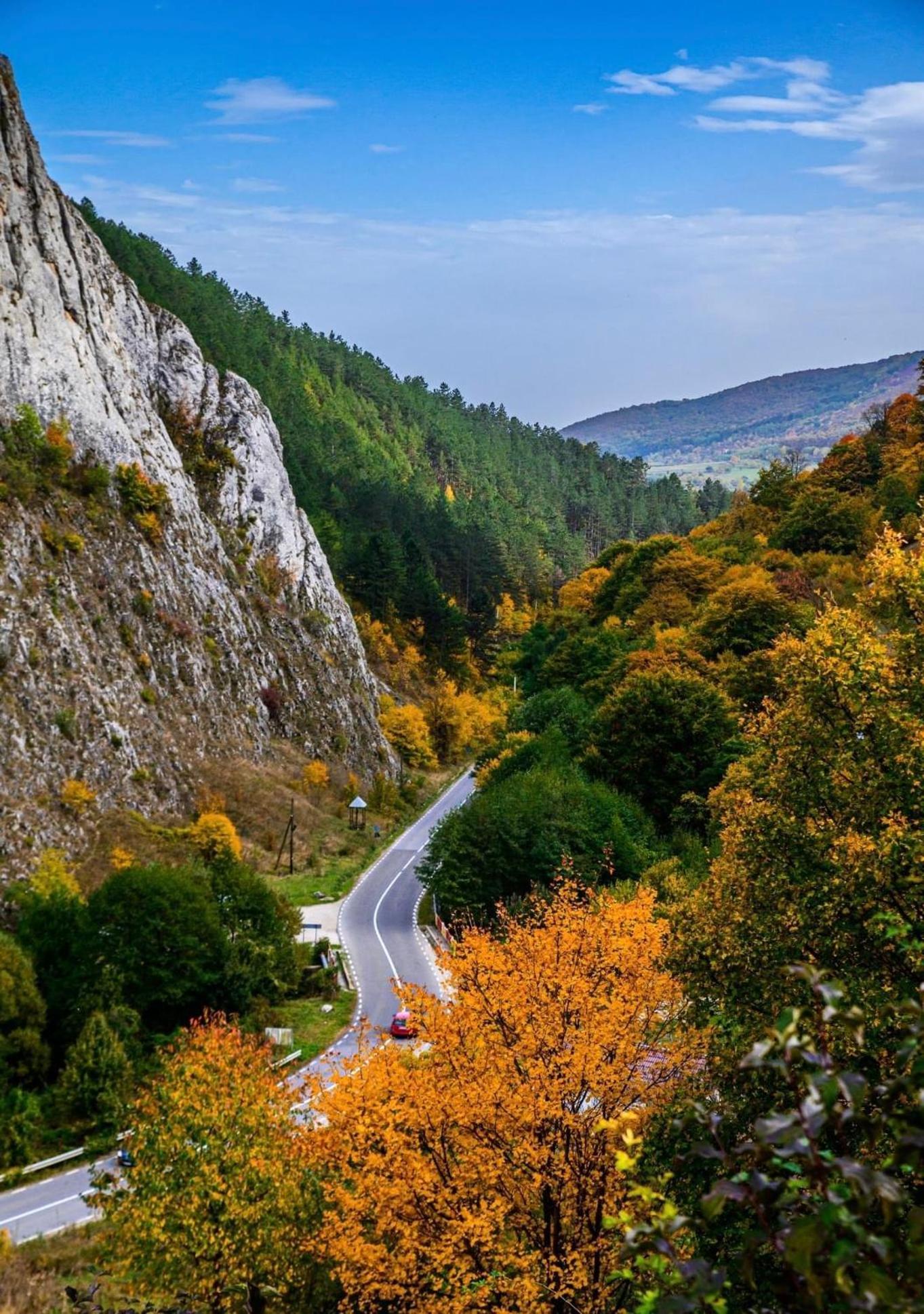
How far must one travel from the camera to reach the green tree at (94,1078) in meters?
27.8

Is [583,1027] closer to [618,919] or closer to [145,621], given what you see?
[618,919]

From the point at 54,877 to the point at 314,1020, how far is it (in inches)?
495

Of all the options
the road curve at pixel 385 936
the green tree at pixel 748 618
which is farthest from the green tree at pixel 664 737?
the road curve at pixel 385 936

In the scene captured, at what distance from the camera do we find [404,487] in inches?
5266

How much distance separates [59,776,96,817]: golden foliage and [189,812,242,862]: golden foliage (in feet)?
17.2

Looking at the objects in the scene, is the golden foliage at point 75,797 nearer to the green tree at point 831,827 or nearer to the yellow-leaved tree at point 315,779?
the yellow-leaved tree at point 315,779

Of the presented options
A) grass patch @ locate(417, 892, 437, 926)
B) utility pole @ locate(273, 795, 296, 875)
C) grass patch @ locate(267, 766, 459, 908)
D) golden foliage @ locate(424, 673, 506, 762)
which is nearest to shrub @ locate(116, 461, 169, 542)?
utility pole @ locate(273, 795, 296, 875)

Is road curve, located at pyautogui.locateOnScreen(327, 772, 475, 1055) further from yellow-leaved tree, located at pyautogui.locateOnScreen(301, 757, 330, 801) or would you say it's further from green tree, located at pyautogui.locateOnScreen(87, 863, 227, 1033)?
yellow-leaved tree, located at pyautogui.locateOnScreen(301, 757, 330, 801)

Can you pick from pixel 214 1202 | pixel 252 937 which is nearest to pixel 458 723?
pixel 252 937

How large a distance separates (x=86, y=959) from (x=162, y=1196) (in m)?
18.4

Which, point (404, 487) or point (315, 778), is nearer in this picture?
point (315, 778)

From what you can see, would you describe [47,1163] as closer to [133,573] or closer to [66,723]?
[66,723]

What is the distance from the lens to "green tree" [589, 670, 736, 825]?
41.2 meters

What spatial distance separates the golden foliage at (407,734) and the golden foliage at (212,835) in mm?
30422
